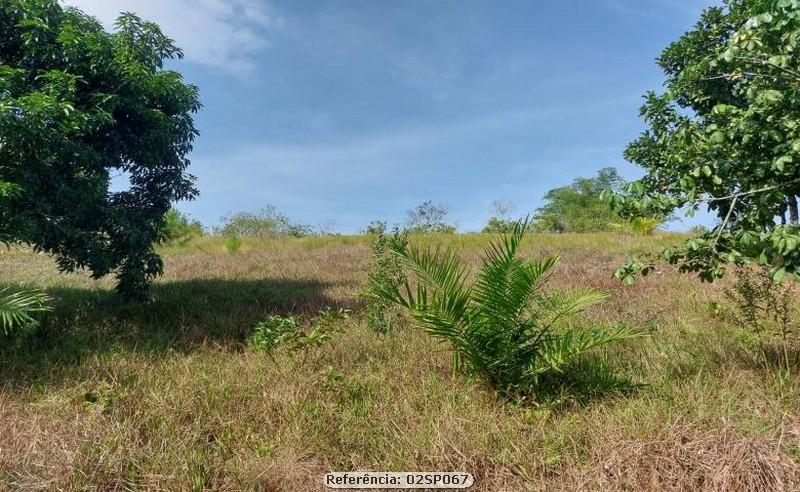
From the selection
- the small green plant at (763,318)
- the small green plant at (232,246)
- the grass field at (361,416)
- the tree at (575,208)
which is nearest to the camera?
the grass field at (361,416)

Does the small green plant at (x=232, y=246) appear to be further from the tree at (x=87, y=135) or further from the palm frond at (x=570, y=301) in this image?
the palm frond at (x=570, y=301)

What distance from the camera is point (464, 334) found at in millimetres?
3615

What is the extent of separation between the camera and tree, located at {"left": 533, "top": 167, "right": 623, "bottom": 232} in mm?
52562

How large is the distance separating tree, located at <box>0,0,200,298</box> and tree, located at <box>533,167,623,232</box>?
49579mm

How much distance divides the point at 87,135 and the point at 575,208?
192 feet

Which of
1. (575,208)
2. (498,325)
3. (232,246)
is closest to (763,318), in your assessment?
(498,325)

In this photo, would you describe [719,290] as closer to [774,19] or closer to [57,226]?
[774,19]

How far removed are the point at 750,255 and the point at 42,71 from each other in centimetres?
798

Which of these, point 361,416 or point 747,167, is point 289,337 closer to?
point 361,416

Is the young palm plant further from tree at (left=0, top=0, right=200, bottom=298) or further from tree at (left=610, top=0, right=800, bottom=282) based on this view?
tree at (left=0, top=0, right=200, bottom=298)

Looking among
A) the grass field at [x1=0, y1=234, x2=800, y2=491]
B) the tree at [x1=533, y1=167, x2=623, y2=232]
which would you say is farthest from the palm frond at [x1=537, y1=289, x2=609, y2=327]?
the tree at [x1=533, y1=167, x2=623, y2=232]

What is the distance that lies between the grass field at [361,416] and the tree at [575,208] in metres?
50.4

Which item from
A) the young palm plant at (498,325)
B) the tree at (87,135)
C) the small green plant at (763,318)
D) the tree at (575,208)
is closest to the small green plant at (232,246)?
the tree at (87,135)

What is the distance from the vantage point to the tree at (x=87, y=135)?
4781mm
